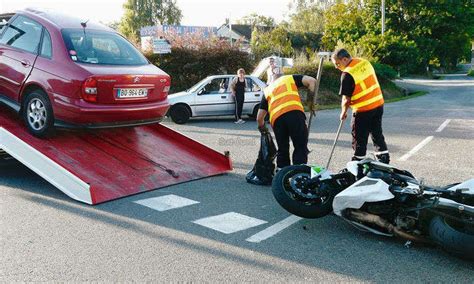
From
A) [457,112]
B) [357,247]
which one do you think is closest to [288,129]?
[357,247]

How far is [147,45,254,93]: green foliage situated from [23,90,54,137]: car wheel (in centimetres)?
1376

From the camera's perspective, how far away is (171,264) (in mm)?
4078

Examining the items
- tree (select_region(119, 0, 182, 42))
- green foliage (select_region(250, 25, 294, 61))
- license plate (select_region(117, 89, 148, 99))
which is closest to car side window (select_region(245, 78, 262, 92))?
license plate (select_region(117, 89, 148, 99))

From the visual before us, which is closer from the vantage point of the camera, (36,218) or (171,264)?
(171,264)

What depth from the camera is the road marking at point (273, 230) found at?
15.5ft

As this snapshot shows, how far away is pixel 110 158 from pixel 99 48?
1.62 metres

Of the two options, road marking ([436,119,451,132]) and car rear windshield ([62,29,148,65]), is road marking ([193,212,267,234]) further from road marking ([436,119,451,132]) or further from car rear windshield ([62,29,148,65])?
road marking ([436,119,451,132])

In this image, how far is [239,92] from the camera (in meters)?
Answer: 14.6

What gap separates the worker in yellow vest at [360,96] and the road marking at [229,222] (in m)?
2.17

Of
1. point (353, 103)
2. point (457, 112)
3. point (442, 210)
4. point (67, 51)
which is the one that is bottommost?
point (457, 112)

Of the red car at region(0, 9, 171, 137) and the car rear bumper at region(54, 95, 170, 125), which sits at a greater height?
the red car at region(0, 9, 171, 137)

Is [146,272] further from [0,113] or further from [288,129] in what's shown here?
[0,113]

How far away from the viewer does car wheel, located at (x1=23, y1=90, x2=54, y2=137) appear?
6578mm

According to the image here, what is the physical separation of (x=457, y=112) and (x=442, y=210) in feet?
46.0
